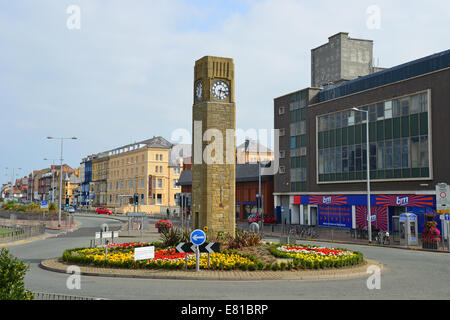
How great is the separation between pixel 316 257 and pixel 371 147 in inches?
1147

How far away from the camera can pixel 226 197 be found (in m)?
26.9

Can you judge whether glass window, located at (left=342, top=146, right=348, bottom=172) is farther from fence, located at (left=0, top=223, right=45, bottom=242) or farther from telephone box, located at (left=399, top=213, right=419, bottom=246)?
fence, located at (left=0, top=223, right=45, bottom=242)

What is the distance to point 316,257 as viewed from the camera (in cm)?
2173

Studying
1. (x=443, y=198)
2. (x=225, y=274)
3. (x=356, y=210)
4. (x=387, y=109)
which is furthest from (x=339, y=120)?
(x=225, y=274)

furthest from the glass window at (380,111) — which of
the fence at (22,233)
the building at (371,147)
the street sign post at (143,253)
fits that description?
the fence at (22,233)

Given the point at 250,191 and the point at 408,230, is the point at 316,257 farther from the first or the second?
the point at 250,191

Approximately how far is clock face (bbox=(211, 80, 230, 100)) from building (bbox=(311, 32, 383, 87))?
41.0 m

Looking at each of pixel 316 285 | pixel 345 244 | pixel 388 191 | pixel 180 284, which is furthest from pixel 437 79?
pixel 180 284

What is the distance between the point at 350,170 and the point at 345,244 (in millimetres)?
16283

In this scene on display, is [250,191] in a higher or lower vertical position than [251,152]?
lower

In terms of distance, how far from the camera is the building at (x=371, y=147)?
4125cm

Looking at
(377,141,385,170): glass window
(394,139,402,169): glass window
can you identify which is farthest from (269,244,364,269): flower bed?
(377,141,385,170): glass window

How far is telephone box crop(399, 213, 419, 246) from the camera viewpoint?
33.8 m
